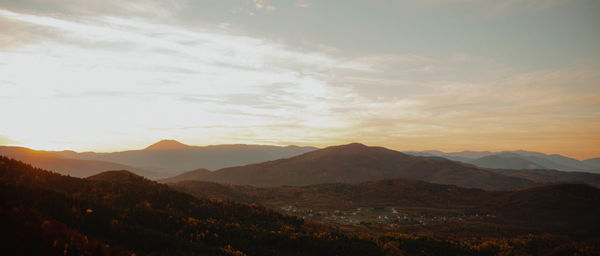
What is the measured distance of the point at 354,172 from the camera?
484ft

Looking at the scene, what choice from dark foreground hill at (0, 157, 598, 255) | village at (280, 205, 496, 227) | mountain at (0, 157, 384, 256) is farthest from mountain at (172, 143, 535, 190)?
mountain at (0, 157, 384, 256)

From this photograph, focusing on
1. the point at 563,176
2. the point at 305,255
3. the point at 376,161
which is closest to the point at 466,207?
the point at 305,255

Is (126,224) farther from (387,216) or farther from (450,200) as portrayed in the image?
(450,200)

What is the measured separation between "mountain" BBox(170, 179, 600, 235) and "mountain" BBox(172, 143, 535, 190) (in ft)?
187

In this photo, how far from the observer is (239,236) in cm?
1548

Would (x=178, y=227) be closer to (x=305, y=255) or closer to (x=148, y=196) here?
(x=305, y=255)

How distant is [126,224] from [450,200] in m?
68.8

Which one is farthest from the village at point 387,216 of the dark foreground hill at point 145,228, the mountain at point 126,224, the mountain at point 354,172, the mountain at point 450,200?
the mountain at point 354,172

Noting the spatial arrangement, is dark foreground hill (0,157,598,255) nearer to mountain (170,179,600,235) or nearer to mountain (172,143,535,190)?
mountain (170,179,600,235)

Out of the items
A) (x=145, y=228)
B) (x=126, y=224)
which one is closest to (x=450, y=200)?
(x=145, y=228)

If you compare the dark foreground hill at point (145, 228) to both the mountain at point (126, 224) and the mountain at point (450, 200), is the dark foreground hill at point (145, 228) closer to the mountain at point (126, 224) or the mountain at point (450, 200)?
the mountain at point (126, 224)

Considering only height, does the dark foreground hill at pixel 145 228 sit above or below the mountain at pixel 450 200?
above

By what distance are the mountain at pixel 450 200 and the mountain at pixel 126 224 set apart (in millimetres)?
27994

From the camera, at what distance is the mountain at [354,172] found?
406 feet
